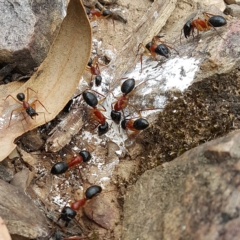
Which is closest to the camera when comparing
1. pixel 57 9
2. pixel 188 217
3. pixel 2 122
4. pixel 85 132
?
pixel 188 217

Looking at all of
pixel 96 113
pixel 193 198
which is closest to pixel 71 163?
pixel 96 113

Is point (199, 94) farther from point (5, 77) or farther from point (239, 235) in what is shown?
point (5, 77)

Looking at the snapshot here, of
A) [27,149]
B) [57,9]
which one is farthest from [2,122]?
[57,9]

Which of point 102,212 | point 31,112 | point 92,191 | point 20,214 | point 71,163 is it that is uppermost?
point 31,112

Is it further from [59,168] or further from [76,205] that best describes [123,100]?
[76,205]

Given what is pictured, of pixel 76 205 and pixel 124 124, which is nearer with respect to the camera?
pixel 76 205

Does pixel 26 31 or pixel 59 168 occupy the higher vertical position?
pixel 26 31

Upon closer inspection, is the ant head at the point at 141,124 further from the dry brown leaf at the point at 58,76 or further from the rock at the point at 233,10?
the rock at the point at 233,10

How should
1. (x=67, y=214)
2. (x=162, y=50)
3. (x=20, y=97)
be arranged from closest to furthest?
1. (x=67, y=214)
2. (x=20, y=97)
3. (x=162, y=50)
